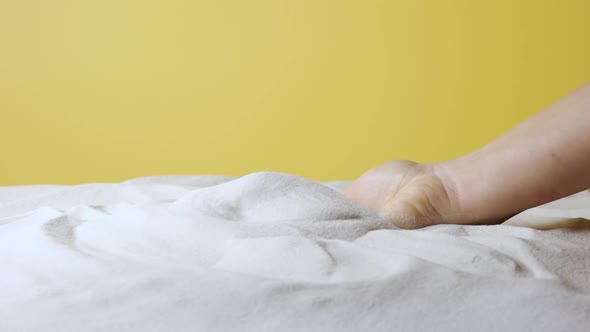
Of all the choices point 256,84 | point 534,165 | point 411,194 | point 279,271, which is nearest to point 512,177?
point 534,165

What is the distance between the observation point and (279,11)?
350 centimetres

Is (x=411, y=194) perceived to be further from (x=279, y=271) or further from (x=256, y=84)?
(x=256, y=84)

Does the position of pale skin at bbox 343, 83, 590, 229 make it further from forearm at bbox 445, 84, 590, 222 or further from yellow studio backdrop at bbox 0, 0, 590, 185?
yellow studio backdrop at bbox 0, 0, 590, 185

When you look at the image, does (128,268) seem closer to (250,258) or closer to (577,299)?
(250,258)

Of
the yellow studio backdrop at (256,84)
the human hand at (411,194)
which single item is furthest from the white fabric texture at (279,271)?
the yellow studio backdrop at (256,84)

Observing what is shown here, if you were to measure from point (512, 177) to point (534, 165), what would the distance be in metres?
0.03

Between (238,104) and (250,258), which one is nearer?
(250,258)

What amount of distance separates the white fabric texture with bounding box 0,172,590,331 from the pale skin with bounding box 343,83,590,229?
7cm

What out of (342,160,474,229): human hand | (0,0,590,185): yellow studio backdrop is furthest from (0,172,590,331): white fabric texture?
(0,0,590,185): yellow studio backdrop

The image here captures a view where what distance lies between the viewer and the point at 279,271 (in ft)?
2.08

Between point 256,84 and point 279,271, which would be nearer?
point 279,271

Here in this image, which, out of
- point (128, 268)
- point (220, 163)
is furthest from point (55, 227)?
point (220, 163)

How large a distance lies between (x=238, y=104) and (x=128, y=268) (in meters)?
2.96

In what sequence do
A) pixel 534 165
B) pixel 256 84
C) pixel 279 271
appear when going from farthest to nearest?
pixel 256 84 < pixel 534 165 < pixel 279 271
